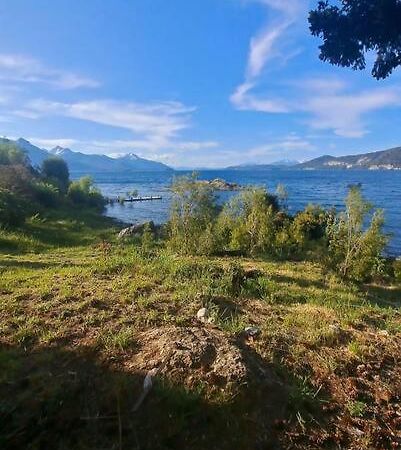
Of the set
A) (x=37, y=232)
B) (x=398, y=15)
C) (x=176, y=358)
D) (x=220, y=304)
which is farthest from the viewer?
(x=37, y=232)

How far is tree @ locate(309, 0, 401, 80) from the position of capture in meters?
5.72

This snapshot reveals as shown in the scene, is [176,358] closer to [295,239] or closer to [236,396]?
[236,396]

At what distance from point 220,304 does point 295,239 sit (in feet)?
57.4

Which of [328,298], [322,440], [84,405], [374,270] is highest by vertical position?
[84,405]

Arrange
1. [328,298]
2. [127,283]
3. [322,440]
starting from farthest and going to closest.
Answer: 1. [328,298]
2. [127,283]
3. [322,440]

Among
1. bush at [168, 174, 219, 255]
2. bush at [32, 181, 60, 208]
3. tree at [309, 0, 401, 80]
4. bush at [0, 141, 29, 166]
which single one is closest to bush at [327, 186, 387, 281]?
bush at [168, 174, 219, 255]

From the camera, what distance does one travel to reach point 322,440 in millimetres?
Answer: 3738

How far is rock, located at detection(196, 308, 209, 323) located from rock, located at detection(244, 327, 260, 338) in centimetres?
73

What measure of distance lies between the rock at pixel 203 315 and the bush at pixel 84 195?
62.1 metres

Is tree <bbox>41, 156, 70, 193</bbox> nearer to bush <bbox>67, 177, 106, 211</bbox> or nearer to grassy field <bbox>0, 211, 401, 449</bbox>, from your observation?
bush <bbox>67, 177, 106, 211</bbox>

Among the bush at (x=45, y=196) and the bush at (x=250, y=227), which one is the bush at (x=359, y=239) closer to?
the bush at (x=250, y=227)

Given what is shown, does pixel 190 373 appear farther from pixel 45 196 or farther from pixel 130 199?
pixel 130 199

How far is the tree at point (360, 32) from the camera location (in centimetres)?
572

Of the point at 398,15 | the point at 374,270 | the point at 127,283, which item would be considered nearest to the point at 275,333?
the point at 127,283
